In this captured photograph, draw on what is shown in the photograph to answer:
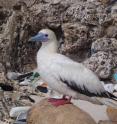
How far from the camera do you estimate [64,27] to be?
12594 mm

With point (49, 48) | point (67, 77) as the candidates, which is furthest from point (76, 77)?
point (49, 48)

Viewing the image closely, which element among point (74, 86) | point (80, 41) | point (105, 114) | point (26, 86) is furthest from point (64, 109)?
point (80, 41)

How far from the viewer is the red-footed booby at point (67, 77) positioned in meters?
6.11

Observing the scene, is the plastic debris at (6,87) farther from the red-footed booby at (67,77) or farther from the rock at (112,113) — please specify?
the red-footed booby at (67,77)

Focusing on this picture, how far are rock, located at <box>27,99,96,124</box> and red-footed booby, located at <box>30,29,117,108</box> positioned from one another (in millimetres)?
168

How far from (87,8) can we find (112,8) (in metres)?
0.71

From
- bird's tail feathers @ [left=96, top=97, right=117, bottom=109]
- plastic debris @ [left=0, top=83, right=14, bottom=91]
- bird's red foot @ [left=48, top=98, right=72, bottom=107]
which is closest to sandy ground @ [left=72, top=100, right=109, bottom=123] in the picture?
bird's tail feathers @ [left=96, top=97, right=117, bottom=109]

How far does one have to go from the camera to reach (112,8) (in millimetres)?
12609

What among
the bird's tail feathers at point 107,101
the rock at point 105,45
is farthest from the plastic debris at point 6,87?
the bird's tail feathers at point 107,101

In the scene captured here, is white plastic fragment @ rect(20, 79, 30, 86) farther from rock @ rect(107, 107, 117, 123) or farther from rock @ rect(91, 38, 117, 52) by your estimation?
rock @ rect(107, 107, 117, 123)

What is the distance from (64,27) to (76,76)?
6450 millimetres

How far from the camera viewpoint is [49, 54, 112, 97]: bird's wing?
617 cm

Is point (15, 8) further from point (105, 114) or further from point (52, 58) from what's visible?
point (52, 58)

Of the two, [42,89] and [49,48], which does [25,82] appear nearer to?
[42,89]
